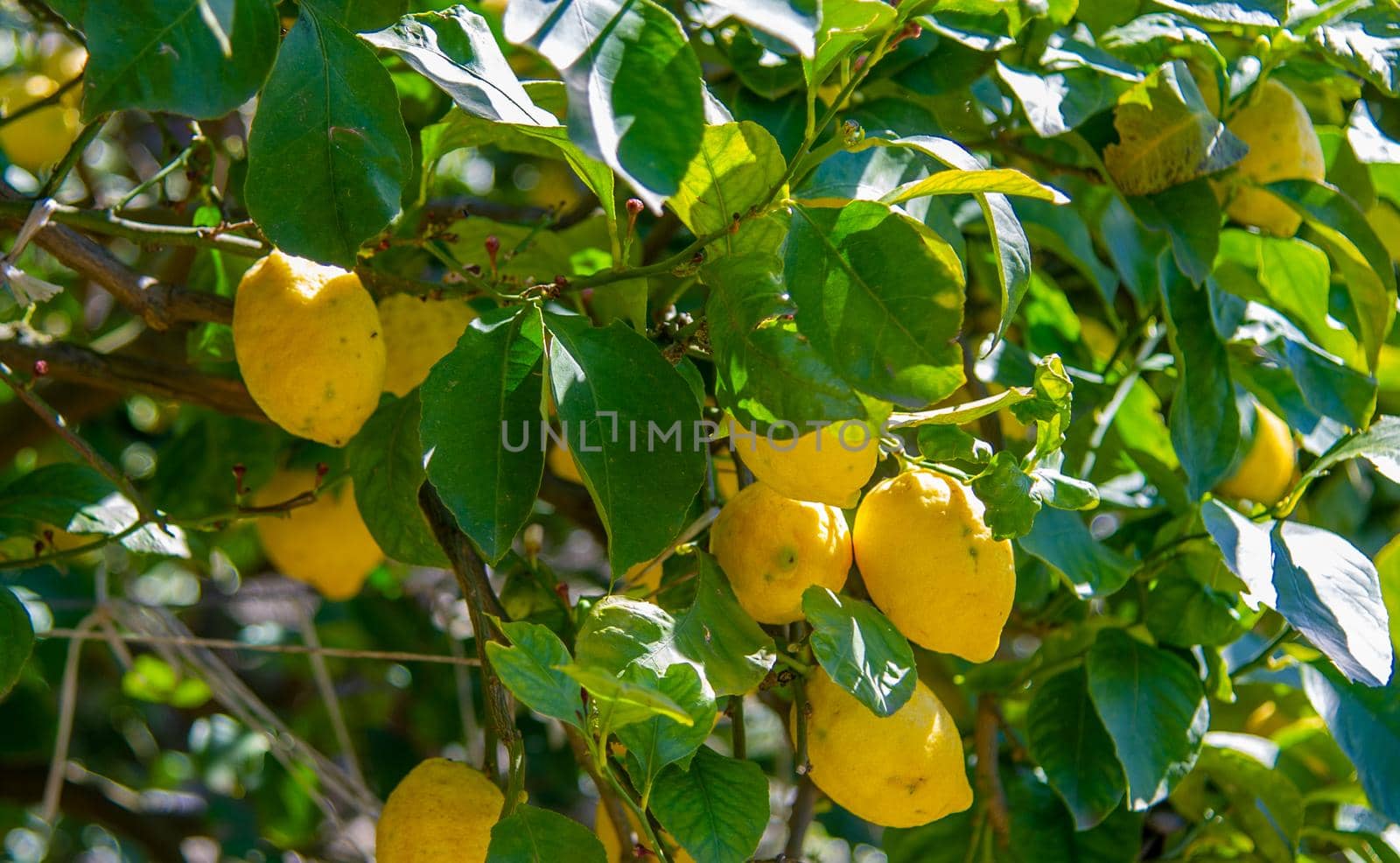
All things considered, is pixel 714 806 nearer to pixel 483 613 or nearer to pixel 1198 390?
pixel 483 613

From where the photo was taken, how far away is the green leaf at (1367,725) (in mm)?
836

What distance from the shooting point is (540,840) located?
64 centimetres

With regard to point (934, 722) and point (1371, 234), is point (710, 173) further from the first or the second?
point (1371, 234)

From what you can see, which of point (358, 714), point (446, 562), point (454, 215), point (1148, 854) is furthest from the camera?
point (358, 714)

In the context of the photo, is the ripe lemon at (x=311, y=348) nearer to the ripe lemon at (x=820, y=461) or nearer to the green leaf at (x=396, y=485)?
the green leaf at (x=396, y=485)

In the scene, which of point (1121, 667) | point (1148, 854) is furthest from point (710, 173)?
point (1148, 854)

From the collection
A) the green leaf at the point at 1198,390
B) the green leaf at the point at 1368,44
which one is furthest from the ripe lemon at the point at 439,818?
the green leaf at the point at 1368,44

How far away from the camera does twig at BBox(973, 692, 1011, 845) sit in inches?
36.5

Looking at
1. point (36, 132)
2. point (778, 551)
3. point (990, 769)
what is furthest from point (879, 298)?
point (36, 132)

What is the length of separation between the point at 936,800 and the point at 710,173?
37 centimetres

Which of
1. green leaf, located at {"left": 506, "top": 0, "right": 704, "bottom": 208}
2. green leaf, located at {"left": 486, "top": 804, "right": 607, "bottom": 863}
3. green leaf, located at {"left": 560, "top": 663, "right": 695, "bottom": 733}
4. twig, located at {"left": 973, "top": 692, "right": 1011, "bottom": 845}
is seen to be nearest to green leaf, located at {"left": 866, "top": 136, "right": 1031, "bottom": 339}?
green leaf, located at {"left": 506, "top": 0, "right": 704, "bottom": 208}

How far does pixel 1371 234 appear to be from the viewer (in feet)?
2.97

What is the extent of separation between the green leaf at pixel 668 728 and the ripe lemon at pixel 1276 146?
599 millimetres

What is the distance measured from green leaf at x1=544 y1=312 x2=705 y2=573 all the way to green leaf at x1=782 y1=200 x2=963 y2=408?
9 cm
